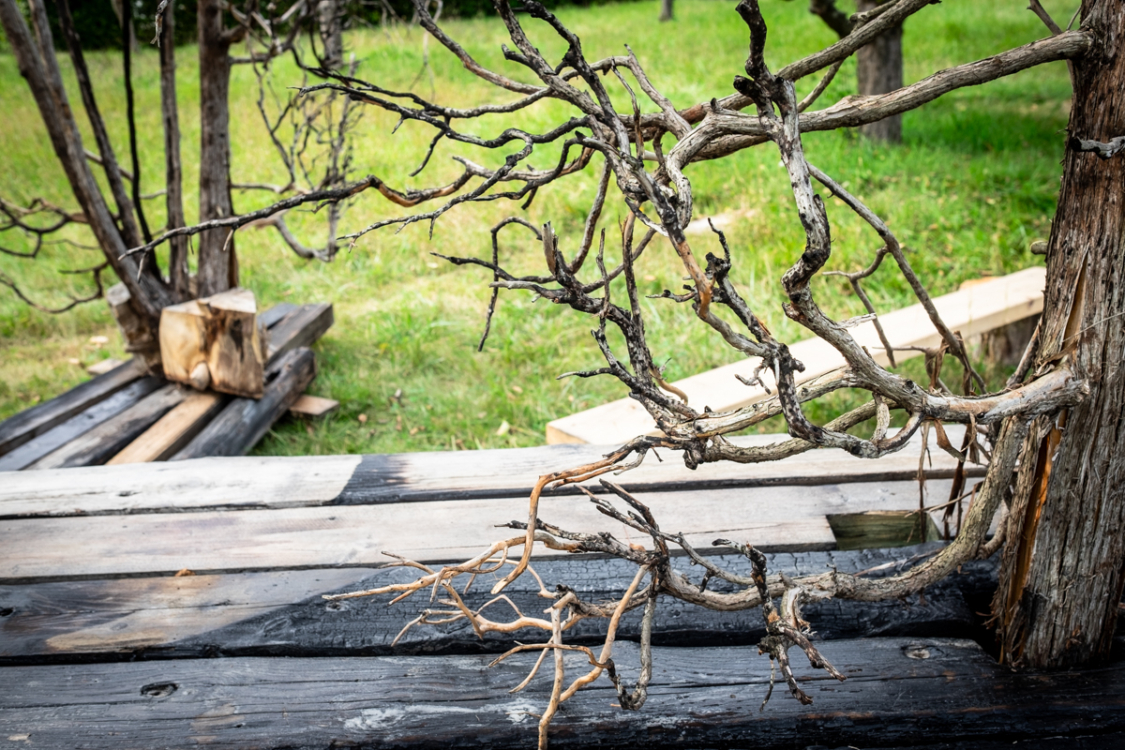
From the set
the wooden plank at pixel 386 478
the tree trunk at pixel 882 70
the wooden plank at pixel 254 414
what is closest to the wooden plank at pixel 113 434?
the wooden plank at pixel 254 414

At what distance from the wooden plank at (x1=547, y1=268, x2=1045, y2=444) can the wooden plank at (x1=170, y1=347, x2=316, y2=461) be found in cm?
149

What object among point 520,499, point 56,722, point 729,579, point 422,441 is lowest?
point 422,441

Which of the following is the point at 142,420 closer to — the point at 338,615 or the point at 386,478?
the point at 386,478

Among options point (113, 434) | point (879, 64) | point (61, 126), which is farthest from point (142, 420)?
point (879, 64)

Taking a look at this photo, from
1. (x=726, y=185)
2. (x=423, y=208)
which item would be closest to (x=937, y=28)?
(x=726, y=185)

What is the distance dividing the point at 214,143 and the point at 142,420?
1.28 meters

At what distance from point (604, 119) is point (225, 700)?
1.22 metres

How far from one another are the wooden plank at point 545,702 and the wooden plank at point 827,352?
44.7 inches

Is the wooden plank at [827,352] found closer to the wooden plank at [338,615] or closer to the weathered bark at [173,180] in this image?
the wooden plank at [338,615]

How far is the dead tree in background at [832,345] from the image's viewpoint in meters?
1.06

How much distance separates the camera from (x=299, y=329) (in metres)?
4.51

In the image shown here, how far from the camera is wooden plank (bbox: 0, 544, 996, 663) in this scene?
1677 mm

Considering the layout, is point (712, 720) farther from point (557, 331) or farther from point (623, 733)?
point (557, 331)

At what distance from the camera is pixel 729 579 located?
139cm
